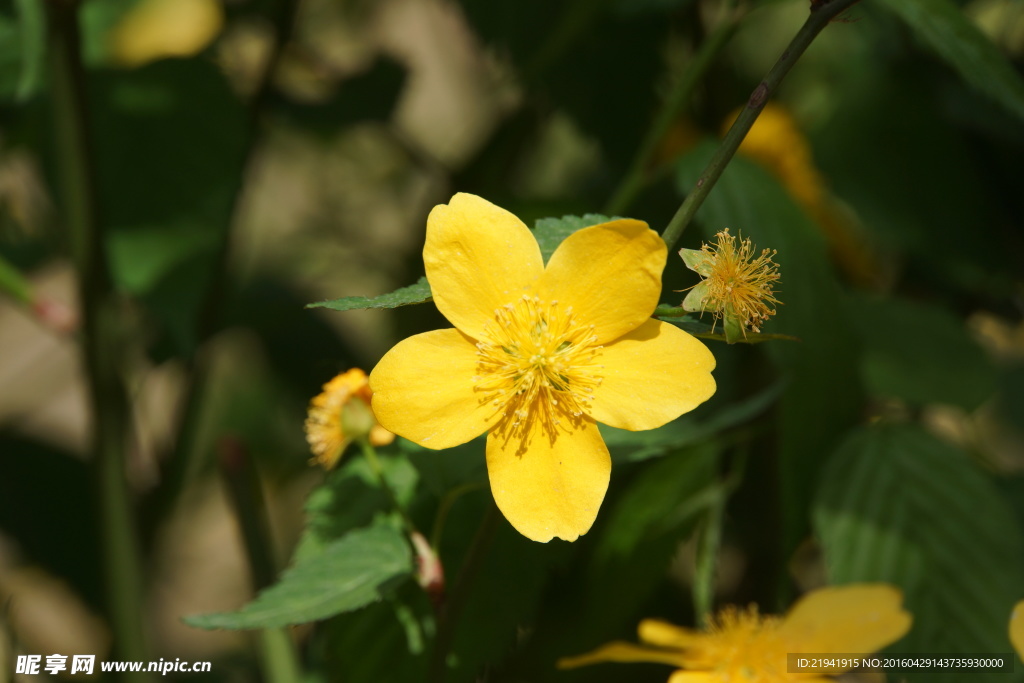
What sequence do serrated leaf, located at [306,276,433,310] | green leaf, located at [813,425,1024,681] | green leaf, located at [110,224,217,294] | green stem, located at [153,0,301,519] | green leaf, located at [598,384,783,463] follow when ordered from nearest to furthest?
1. serrated leaf, located at [306,276,433,310]
2. green leaf, located at [598,384,783,463]
3. green leaf, located at [813,425,1024,681]
4. green leaf, located at [110,224,217,294]
5. green stem, located at [153,0,301,519]

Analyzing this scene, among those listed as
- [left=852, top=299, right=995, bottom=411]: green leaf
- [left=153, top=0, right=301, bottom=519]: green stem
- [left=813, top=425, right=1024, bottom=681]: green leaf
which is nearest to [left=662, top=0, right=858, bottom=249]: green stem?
[left=813, top=425, right=1024, bottom=681]: green leaf

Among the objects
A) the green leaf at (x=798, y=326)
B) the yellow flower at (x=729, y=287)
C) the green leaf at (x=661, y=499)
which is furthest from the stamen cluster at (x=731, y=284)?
the green leaf at (x=661, y=499)

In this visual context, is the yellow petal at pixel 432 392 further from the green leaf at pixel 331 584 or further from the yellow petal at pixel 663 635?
the yellow petal at pixel 663 635

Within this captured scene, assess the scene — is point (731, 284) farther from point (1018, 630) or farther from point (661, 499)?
point (661, 499)

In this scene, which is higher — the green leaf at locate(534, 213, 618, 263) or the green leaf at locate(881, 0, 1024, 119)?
the green leaf at locate(881, 0, 1024, 119)

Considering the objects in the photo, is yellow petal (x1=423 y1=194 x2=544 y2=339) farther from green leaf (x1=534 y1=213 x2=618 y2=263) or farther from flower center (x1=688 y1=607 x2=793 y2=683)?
flower center (x1=688 y1=607 x2=793 y2=683)

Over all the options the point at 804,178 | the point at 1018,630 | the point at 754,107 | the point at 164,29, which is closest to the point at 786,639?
the point at 1018,630

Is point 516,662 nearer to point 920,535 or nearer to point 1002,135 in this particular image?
point 920,535
